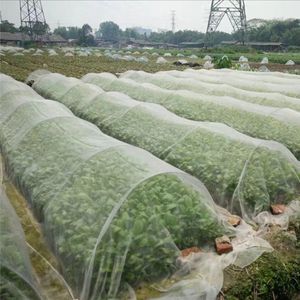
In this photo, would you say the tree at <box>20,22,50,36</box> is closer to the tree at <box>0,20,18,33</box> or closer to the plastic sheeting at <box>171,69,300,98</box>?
the tree at <box>0,20,18,33</box>

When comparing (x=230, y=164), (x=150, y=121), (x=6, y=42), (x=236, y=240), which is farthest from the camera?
(x=6, y=42)

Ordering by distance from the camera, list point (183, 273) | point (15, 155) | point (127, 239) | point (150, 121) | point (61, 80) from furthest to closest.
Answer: point (61, 80) → point (150, 121) → point (15, 155) → point (183, 273) → point (127, 239)

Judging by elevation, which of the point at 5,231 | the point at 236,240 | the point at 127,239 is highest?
the point at 5,231

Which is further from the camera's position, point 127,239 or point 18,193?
point 18,193

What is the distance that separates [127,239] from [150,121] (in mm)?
4506

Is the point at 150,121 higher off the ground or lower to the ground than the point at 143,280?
higher

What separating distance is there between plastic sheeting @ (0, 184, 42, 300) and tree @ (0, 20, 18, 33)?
91666mm

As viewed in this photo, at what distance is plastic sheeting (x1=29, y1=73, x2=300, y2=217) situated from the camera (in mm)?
5738

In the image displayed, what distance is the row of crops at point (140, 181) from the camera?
3.88 m

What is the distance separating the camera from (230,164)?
19.6 ft

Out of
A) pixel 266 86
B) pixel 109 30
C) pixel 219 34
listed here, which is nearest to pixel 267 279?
pixel 266 86

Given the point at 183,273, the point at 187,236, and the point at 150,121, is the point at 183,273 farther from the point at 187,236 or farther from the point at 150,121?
the point at 150,121

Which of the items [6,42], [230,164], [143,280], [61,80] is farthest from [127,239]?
[6,42]

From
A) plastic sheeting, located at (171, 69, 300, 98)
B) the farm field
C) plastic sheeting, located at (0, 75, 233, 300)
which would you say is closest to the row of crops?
plastic sheeting, located at (0, 75, 233, 300)
